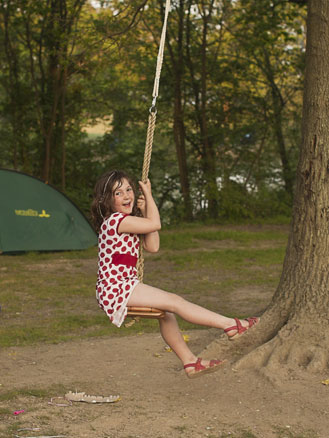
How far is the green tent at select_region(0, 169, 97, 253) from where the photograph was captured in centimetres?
1092

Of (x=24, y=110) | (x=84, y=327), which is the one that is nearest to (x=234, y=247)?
(x=84, y=327)

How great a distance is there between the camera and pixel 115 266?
13.5ft

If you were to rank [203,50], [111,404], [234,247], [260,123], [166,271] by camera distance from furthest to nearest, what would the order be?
[260,123] < [203,50] < [234,247] < [166,271] < [111,404]

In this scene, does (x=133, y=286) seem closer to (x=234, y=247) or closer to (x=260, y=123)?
(x=234, y=247)

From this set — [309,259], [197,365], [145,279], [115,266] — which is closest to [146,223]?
[115,266]

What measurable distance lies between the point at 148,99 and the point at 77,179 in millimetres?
2377

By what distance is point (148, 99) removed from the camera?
15.8 m

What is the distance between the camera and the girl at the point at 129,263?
402 centimetres

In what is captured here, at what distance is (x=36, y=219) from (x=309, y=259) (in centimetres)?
678

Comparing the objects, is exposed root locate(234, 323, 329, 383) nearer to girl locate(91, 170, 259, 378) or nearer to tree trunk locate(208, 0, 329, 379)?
tree trunk locate(208, 0, 329, 379)

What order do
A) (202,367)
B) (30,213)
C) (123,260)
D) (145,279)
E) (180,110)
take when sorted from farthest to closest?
(180,110) → (30,213) → (145,279) → (202,367) → (123,260)

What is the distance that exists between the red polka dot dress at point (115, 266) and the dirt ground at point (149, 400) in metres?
0.72

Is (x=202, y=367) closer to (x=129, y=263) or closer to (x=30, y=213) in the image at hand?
(x=129, y=263)

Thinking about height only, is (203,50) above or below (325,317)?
above
